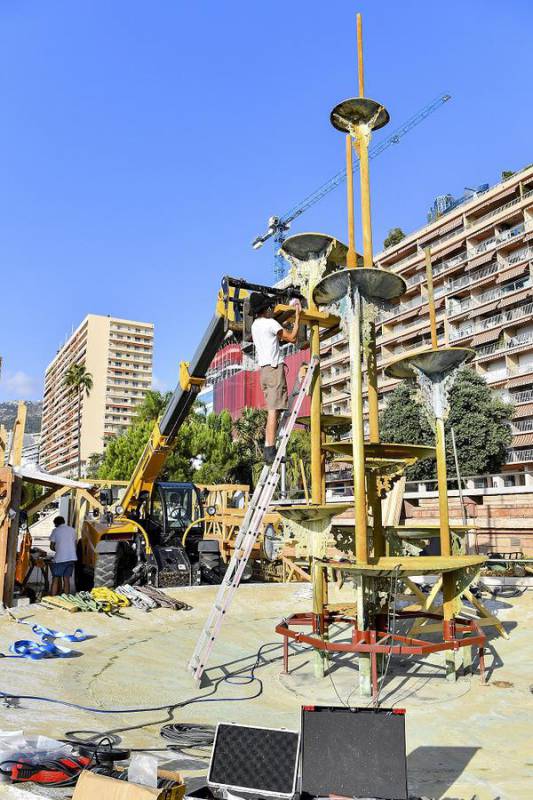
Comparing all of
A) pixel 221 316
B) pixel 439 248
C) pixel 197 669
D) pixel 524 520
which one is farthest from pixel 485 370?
pixel 197 669

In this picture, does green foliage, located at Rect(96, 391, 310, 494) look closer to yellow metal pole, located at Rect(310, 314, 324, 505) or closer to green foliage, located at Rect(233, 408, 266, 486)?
green foliage, located at Rect(233, 408, 266, 486)

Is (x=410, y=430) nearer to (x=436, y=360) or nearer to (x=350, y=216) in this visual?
(x=436, y=360)

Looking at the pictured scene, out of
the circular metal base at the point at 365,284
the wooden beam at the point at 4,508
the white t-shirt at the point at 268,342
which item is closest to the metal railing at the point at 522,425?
the circular metal base at the point at 365,284

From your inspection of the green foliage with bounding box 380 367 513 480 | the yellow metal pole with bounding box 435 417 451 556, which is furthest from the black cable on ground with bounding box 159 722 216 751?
the green foliage with bounding box 380 367 513 480

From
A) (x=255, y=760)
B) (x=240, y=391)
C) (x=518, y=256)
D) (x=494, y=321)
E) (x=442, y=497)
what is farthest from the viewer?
(x=240, y=391)

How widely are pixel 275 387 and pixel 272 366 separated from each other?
0.28 metres

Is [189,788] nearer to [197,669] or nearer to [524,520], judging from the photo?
[197,669]

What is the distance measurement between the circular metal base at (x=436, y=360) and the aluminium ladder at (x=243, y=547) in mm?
2055

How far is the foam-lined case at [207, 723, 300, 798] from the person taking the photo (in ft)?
12.6

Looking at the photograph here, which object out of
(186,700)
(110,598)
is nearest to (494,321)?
(110,598)

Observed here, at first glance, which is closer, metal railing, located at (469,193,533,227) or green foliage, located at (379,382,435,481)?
green foliage, located at (379,382,435,481)

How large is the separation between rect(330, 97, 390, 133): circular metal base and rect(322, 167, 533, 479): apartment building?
132 feet

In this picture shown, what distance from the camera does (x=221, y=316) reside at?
11461 mm

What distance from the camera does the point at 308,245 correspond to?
30.2 feet
